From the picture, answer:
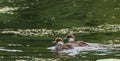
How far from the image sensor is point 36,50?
24.8m

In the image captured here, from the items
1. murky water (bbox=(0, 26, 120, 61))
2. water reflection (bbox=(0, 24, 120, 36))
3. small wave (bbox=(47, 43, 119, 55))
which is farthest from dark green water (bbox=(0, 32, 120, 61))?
water reflection (bbox=(0, 24, 120, 36))

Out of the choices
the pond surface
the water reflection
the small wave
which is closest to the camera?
the pond surface

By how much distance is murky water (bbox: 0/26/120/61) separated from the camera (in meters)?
22.3

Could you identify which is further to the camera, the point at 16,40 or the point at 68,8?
the point at 68,8

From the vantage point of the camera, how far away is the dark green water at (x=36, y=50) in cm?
2238

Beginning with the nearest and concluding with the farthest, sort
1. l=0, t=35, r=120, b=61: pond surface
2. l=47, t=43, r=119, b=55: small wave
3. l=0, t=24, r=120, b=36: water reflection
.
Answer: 1. l=0, t=35, r=120, b=61: pond surface
2. l=47, t=43, r=119, b=55: small wave
3. l=0, t=24, r=120, b=36: water reflection

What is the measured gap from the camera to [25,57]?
74.7 ft

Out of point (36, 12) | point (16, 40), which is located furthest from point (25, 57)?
point (36, 12)

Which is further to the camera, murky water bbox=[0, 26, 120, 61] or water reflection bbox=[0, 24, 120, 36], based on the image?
water reflection bbox=[0, 24, 120, 36]

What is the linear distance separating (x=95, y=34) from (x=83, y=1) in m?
17.9

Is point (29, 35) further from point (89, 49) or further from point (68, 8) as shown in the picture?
point (68, 8)

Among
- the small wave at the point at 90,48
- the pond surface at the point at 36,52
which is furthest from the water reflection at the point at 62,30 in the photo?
the small wave at the point at 90,48

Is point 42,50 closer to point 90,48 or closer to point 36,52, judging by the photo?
point 36,52

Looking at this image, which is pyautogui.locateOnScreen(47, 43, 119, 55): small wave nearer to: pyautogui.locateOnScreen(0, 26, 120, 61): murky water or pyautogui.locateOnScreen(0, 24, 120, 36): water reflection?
pyautogui.locateOnScreen(0, 26, 120, 61): murky water
